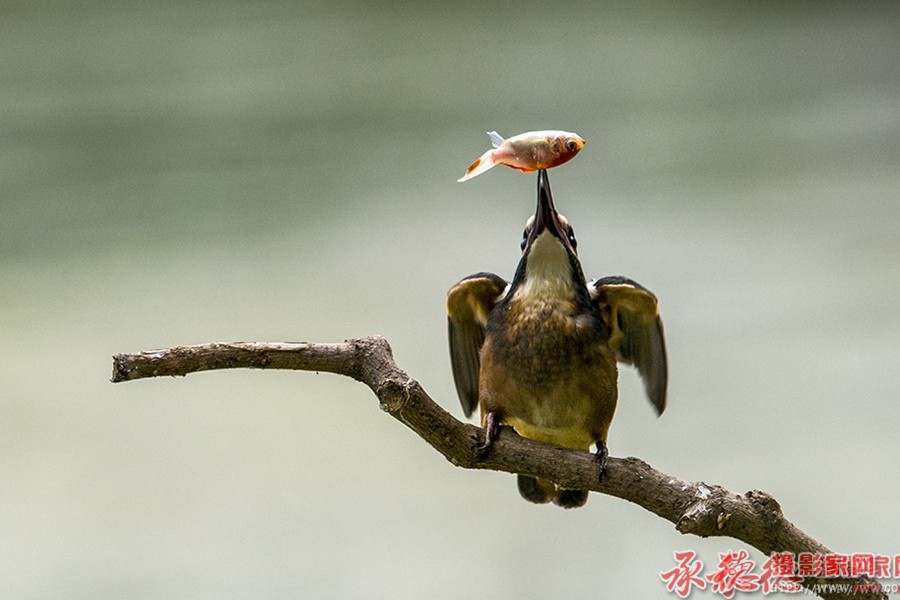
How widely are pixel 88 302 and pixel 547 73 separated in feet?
4.84

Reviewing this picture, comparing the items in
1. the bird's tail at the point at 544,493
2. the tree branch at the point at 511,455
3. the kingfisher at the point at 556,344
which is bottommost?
the tree branch at the point at 511,455

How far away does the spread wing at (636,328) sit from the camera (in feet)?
6.10

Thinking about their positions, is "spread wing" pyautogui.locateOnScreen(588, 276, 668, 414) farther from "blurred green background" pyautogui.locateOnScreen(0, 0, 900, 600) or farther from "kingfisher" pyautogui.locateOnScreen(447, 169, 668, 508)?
"blurred green background" pyautogui.locateOnScreen(0, 0, 900, 600)

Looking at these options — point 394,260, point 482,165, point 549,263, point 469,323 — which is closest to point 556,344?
point 549,263

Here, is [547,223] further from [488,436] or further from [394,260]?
[394,260]

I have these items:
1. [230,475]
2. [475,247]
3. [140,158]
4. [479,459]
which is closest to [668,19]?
[475,247]

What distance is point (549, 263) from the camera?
6.04 ft

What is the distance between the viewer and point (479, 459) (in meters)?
1.45

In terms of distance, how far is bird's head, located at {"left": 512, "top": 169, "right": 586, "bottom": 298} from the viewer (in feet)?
5.99

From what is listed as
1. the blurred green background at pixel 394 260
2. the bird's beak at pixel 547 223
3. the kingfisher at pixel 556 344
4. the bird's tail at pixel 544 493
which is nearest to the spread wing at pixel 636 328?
the kingfisher at pixel 556 344

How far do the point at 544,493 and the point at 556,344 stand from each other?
12.4 inches

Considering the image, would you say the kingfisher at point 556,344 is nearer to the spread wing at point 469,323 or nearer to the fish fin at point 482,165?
the spread wing at point 469,323

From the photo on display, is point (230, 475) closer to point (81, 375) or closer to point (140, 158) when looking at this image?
point (81, 375)

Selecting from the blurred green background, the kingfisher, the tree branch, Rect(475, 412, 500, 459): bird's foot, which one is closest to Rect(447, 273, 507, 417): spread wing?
the kingfisher
